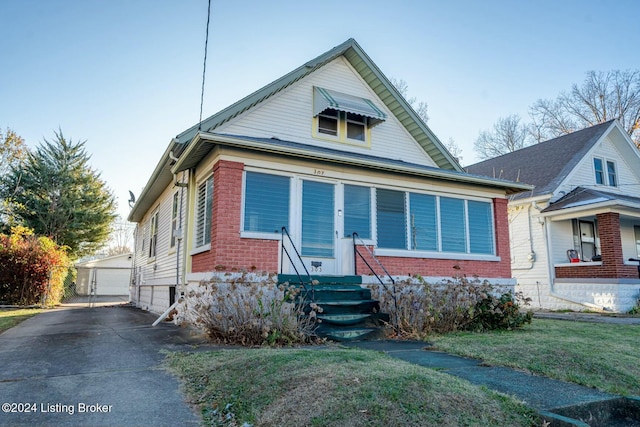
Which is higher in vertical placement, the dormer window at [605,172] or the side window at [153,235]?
the dormer window at [605,172]

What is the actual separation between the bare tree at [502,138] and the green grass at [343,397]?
Result: 3294 cm

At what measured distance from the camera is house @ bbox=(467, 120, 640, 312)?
1417cm

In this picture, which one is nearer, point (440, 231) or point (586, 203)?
point (440, 231)

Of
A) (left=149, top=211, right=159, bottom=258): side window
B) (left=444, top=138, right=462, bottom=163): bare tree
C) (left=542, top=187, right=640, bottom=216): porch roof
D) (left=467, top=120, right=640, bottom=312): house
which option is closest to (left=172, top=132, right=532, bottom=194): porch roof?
(left=542, top=187, right=640, bottom=216): porch roof

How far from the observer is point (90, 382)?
13.4 ft

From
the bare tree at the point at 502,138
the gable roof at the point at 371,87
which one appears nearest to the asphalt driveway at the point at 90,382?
the gable roof at the point at 371,87

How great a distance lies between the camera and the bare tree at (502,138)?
109 feet

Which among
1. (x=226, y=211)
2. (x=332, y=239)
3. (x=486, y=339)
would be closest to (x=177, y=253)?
(x=226, y=211)

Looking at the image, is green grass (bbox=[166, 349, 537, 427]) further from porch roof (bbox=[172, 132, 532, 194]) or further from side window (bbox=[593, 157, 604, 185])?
side window (bbox=[593, 157, 604, 185])

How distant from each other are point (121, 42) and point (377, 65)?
6.55 metres

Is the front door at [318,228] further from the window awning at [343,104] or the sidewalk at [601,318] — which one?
the sidewalk at [601,318]

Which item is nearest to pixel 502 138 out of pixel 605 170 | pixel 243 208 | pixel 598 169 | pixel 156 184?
pixel 605 170

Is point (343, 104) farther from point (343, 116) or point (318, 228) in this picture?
point (318, 228)

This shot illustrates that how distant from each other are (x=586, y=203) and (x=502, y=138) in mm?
20818
